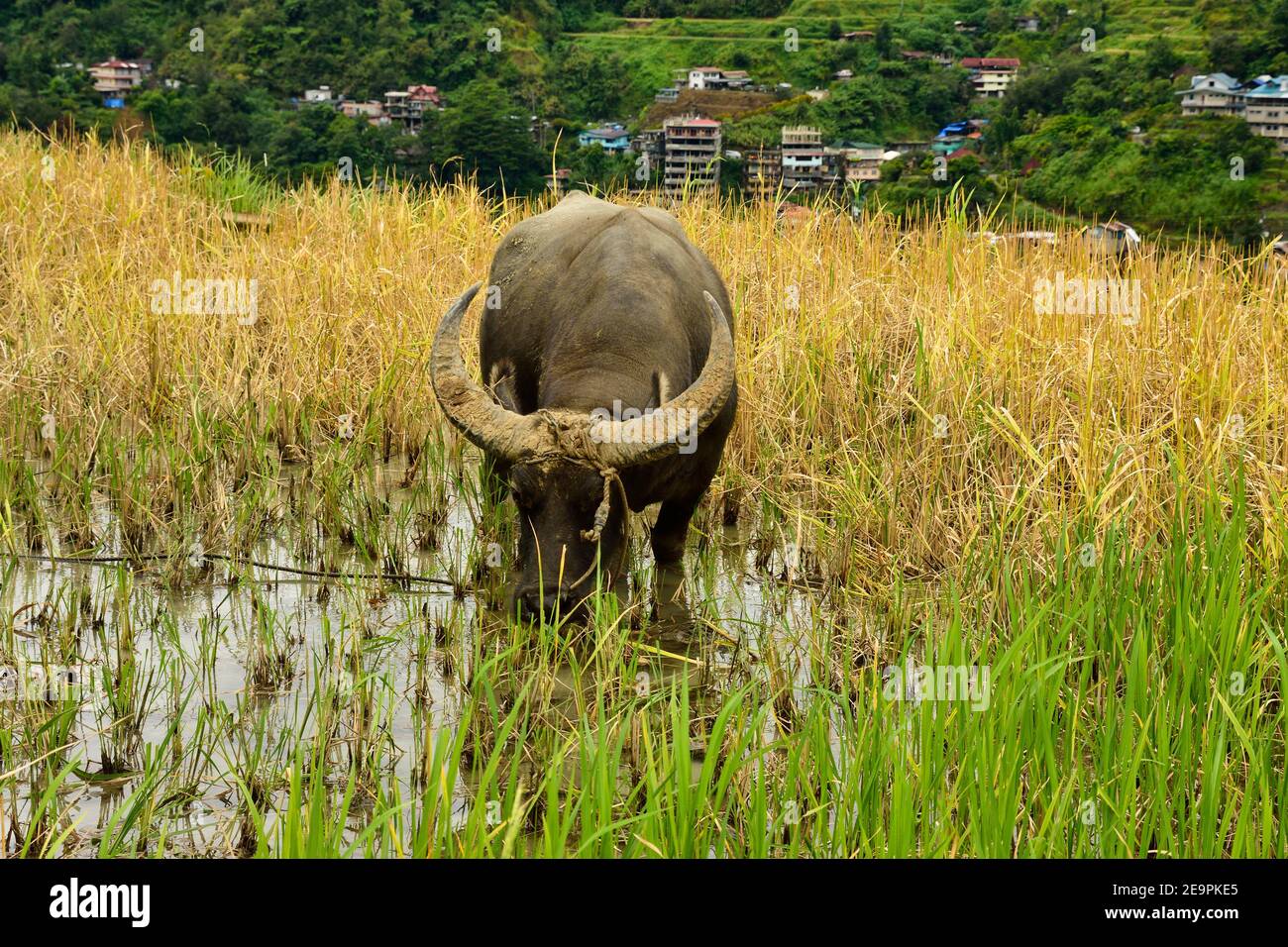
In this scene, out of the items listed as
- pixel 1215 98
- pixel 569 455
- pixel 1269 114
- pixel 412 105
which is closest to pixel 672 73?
pixel 412 105

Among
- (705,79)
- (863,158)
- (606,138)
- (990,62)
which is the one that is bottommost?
(863,158)

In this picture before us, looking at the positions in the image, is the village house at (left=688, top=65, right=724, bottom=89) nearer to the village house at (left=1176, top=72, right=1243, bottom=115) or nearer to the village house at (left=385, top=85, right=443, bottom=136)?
the village house at (left=385, top=85, right=443, bottom=136)

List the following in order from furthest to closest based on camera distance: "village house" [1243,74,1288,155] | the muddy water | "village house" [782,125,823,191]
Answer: "village house" [1243,74,1288,155] < "village house" [782,125,823,191] < the muddy water

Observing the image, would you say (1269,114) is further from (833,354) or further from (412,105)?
(833,354)

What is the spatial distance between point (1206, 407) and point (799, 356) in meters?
1.91

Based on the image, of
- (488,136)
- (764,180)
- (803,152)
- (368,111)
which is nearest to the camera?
(764,180)

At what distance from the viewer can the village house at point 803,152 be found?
76.6 ft

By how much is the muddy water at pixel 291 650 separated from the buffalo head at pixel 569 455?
0.33 meters

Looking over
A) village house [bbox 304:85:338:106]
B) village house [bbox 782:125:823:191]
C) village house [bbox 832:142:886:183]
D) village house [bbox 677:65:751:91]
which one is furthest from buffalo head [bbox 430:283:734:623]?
village house [bbox 677:65:751:91]

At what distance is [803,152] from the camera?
2759cm

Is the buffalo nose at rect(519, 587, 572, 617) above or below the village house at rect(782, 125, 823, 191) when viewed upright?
above

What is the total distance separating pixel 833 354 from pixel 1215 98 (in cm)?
3030

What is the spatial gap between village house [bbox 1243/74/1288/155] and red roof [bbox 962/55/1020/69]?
7.22 m

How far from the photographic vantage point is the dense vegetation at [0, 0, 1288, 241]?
28.1 m
